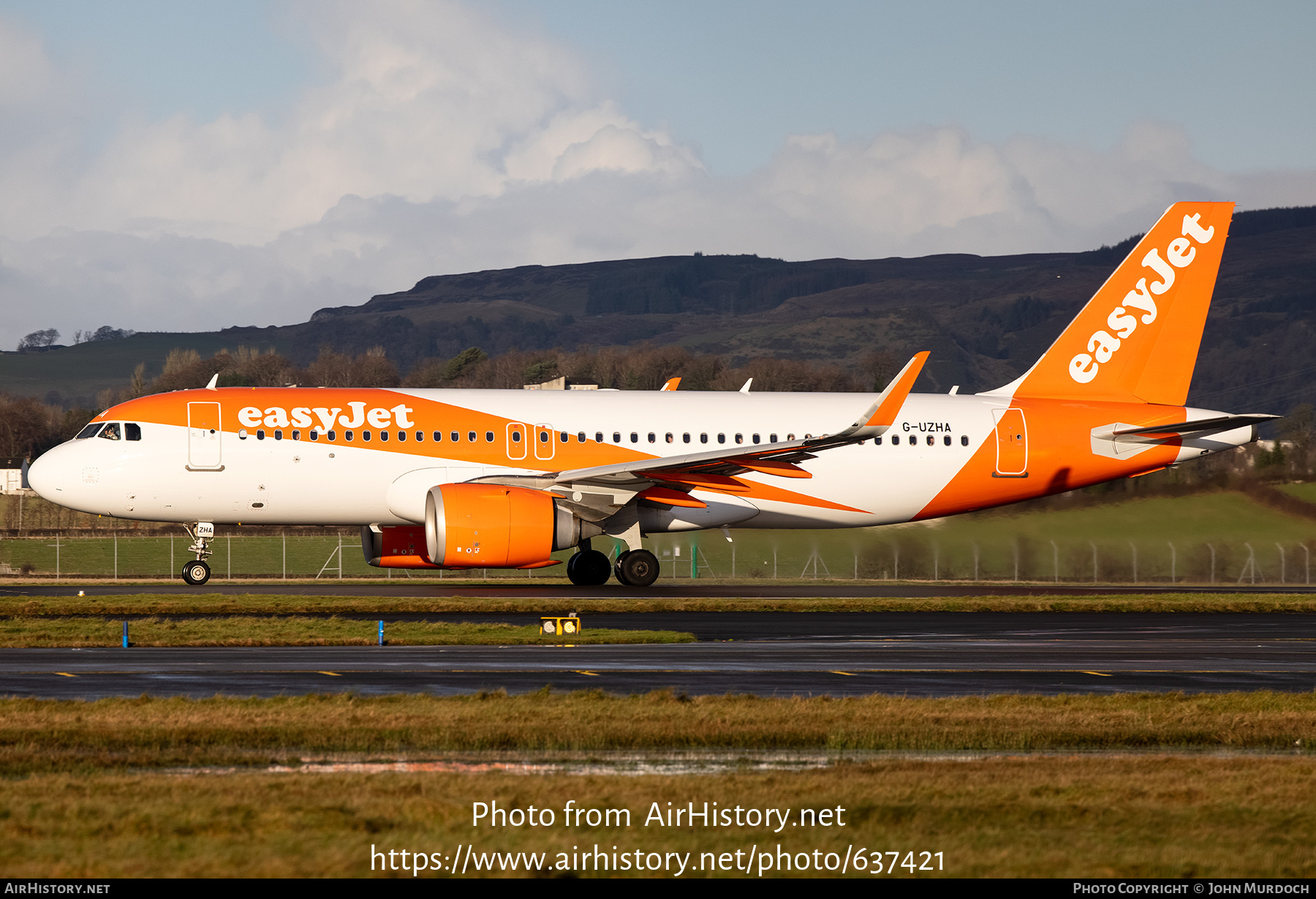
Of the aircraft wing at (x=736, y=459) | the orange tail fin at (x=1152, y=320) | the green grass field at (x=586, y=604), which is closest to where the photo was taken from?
the green grass field at (x=586, y=604)

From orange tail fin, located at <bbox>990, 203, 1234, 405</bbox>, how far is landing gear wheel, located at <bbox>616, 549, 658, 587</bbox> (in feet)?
35.2

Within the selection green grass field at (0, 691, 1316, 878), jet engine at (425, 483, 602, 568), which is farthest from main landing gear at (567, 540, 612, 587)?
green grass field at (0, 691, 1316, 878)

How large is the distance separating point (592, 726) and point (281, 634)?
916 centimetres

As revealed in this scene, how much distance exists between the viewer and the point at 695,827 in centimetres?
843

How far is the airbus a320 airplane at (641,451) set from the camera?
3039cm

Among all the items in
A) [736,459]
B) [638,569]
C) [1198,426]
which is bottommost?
[638,569]

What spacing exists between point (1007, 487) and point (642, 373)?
117910mm

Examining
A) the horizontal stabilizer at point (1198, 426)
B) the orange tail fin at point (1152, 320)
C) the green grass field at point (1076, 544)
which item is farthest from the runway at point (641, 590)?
the orange tail fin at point (1152, 320)

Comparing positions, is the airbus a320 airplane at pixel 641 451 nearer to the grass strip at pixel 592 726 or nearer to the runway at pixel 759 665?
the runway at pixel 759 665

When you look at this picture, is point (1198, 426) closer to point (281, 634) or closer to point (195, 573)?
point (281, 634)

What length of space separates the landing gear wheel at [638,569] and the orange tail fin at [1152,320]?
10720 millimetres

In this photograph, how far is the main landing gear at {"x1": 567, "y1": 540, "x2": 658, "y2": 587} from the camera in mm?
31875

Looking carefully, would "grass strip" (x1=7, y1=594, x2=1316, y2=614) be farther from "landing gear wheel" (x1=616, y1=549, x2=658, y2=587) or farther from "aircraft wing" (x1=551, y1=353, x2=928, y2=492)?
"landing gear wheel" (x1=616, y1=549, x2=658, y2=587)

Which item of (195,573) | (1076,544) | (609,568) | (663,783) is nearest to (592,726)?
(663,783)
